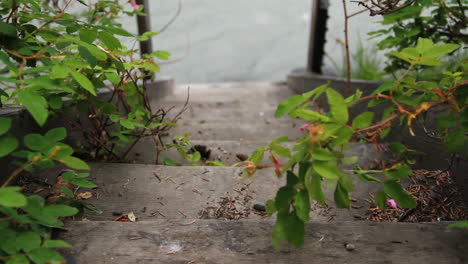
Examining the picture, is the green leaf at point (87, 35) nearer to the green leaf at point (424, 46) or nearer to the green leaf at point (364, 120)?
the green leaf at point (364, 120)

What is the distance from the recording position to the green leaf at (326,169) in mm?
707

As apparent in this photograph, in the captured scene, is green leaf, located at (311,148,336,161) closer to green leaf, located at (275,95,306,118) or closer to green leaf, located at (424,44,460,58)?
green leaf, located at (275,95,306,118)

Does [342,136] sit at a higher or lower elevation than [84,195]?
higher

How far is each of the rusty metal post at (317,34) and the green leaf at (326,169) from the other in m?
3.22

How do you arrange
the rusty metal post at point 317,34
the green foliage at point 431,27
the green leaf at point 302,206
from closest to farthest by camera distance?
the green leaf at point 302,206 → the green foliage at point 431,27 → the rusty metal post at point 317,34

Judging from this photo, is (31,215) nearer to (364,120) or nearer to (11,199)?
(11,199)

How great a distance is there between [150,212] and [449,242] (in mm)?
914

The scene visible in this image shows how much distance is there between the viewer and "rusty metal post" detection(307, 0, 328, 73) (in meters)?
3.65

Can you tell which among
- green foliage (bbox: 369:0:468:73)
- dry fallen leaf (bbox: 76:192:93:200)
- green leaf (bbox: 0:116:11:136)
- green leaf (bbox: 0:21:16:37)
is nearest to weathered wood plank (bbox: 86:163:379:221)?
dry fallen leaf (bbox: 76:192:93:200)

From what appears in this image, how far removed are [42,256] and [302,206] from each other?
0.55 meters

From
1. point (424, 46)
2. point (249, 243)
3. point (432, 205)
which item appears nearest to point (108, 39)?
point (249, 243)

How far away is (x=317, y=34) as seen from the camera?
3785 mm

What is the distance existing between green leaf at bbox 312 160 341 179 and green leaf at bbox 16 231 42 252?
1.98ft

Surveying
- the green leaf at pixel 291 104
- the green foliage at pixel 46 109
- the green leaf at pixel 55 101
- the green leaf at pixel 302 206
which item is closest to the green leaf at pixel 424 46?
the green leaf at pixel 291 104
